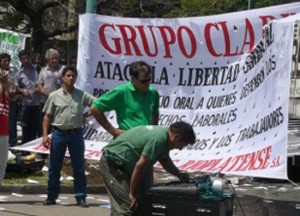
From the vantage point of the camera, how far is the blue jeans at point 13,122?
13445 millimetres

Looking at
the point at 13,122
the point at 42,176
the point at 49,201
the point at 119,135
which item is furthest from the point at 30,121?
the point at 119,135

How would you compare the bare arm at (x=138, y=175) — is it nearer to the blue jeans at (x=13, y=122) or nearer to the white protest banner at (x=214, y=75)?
the white protest banner at (x=214, y=75)

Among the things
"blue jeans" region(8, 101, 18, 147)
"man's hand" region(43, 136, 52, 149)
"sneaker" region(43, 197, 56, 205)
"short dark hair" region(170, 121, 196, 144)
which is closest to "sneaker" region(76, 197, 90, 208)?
"sneaker" region(43, 197, 56, 205)

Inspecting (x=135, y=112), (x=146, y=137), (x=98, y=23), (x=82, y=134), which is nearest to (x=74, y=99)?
(x=82, y=134)

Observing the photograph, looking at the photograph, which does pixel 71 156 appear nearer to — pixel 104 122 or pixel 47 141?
pixel 47 141

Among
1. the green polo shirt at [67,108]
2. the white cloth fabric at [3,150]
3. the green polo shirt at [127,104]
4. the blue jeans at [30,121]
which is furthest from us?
the blue jeans at [30,121]

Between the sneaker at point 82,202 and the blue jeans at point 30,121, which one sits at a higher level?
the blue jeans at point 30,121

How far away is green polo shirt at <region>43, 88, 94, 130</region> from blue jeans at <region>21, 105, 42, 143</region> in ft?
12.7

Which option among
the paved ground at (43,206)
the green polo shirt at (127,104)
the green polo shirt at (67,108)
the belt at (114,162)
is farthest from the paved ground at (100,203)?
the belt at (114,162)

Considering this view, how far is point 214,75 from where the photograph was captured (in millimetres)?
9359

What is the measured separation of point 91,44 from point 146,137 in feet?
13.9

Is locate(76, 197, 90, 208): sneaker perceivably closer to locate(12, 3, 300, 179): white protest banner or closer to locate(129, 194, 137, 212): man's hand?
locate(12, 3, 300, 179): white protest banner

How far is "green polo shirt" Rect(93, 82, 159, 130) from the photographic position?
23.6ft

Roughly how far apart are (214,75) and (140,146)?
3.45 m
